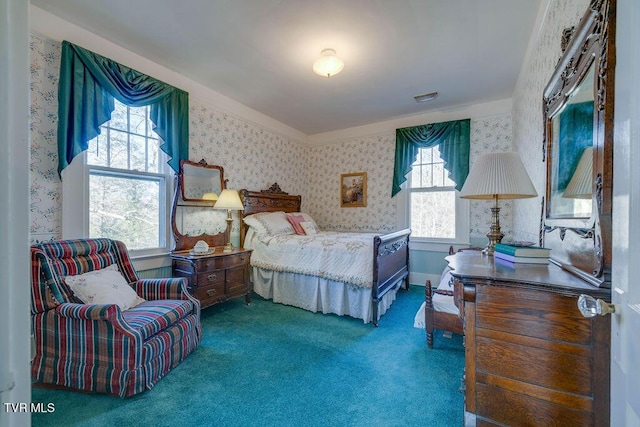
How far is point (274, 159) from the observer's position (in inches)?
183

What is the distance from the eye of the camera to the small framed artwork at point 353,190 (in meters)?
4.86

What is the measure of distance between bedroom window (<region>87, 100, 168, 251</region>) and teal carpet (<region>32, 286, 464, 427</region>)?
1.23 m

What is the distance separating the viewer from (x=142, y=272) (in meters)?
2.84

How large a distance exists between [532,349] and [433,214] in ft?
11.2

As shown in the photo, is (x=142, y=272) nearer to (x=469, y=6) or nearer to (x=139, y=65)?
(x=139, y=65)

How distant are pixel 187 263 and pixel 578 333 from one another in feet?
9.61

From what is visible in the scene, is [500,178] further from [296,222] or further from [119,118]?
[119,118]

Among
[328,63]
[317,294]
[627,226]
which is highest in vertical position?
[328,63]

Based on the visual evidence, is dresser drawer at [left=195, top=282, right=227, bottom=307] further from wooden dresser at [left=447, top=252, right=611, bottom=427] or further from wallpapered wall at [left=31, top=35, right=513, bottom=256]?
wooden dresser at [left=447, top=252, right=611, bottom=427]

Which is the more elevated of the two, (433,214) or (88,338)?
(433,214)

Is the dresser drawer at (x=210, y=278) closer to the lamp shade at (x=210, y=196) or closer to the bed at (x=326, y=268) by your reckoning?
the bed at (x=326, y=268)

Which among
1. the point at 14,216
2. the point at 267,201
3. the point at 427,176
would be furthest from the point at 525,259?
the point at 267,201

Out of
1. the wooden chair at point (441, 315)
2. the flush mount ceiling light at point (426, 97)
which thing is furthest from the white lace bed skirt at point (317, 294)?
the flush mount ceiling light at point (426, 97)

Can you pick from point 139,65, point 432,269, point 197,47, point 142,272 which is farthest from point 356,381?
point 139,65
